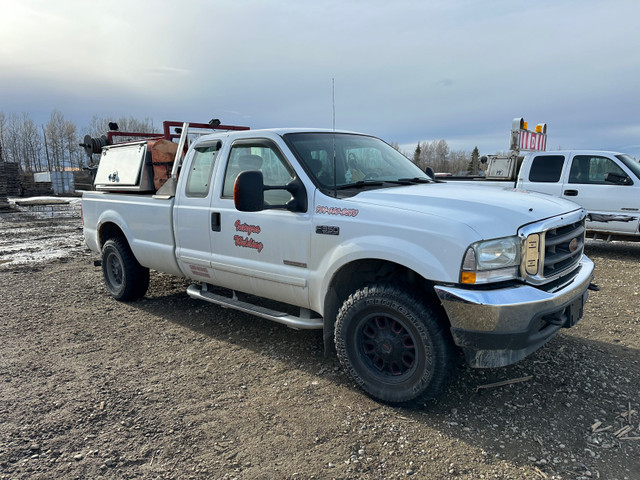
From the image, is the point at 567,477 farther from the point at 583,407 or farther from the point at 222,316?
the point at 222,316

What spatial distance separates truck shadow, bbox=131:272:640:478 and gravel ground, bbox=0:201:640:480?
0.01 m

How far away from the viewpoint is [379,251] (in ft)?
10.1

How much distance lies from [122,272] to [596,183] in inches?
322

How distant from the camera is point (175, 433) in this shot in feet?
9.78

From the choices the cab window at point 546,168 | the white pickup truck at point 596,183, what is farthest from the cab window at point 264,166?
the cab window at point 546,168

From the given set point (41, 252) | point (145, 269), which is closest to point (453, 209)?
point (145, 269)

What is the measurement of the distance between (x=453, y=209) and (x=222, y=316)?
10.4 feet

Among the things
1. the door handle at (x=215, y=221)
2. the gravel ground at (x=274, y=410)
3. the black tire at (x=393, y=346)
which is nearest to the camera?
the gravel ground at (x=274, y=410)

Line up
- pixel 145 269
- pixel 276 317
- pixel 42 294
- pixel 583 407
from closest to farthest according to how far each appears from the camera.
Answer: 1. pixel 583 407
2. pixel 276 317
3. pixel 145 269
4. pixel 42 294

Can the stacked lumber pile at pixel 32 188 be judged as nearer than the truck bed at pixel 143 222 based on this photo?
No

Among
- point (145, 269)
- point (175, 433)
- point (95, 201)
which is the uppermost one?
point (95, 201)

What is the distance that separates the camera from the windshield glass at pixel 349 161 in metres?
3.74

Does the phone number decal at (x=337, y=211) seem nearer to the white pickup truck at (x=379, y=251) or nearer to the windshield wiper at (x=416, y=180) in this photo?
the white pickup truck at (x=379, y=251)

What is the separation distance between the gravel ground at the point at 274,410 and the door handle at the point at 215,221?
1.12m
